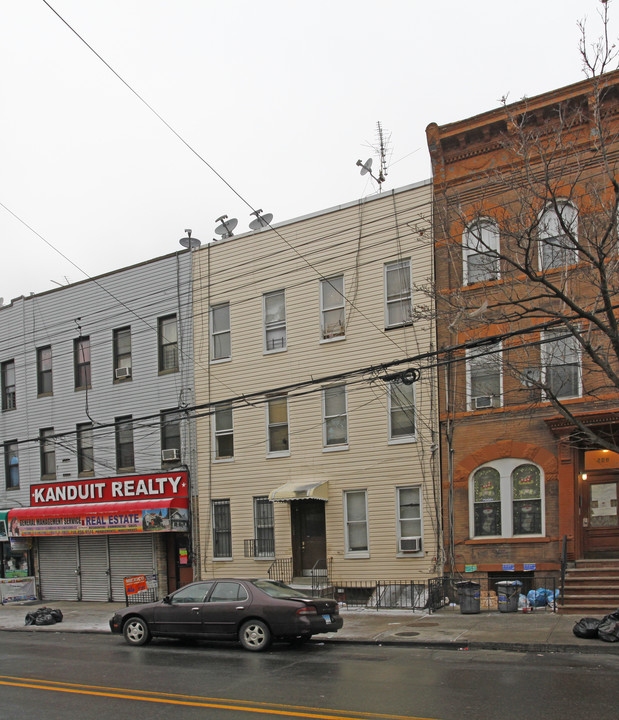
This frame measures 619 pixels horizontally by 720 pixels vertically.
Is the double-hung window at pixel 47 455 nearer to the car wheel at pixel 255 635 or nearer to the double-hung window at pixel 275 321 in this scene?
the double-hung window at pixel 275 321

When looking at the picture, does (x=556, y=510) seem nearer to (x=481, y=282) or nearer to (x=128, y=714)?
(x=481, y=282)

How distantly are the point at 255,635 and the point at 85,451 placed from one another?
14806 millimetres

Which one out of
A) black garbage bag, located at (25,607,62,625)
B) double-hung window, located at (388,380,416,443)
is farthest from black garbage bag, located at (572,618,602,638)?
black garbage bag, located at (25,607,62,625)

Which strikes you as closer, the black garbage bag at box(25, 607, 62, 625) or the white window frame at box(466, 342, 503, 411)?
the white window frame at box(466, 342, 503, 411)

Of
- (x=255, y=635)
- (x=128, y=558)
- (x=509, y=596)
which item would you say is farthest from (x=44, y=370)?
(x=509, y=596)

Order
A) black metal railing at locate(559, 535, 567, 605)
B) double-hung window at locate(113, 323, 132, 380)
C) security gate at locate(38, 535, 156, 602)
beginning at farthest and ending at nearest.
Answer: double-hung window at locate(113, 323, 132, 380) < security gate at locate(38, 535, 156, 602) < black metal railing at locate(559, 535, 567, 605)

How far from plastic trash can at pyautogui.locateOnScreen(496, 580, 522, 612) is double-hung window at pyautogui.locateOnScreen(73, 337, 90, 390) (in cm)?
1632

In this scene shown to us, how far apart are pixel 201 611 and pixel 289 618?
6.23ft

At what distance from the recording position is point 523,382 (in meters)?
17.6

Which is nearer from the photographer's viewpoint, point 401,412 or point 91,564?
point 401,412

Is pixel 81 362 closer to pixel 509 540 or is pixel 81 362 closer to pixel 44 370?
pixel 44 370

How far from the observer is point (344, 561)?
20859 mm

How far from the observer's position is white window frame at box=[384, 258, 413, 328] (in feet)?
67.5

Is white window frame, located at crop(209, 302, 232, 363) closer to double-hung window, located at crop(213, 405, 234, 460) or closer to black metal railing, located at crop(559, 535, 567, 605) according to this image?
double-hung window, located at crop(213, 405, 234, 460)
